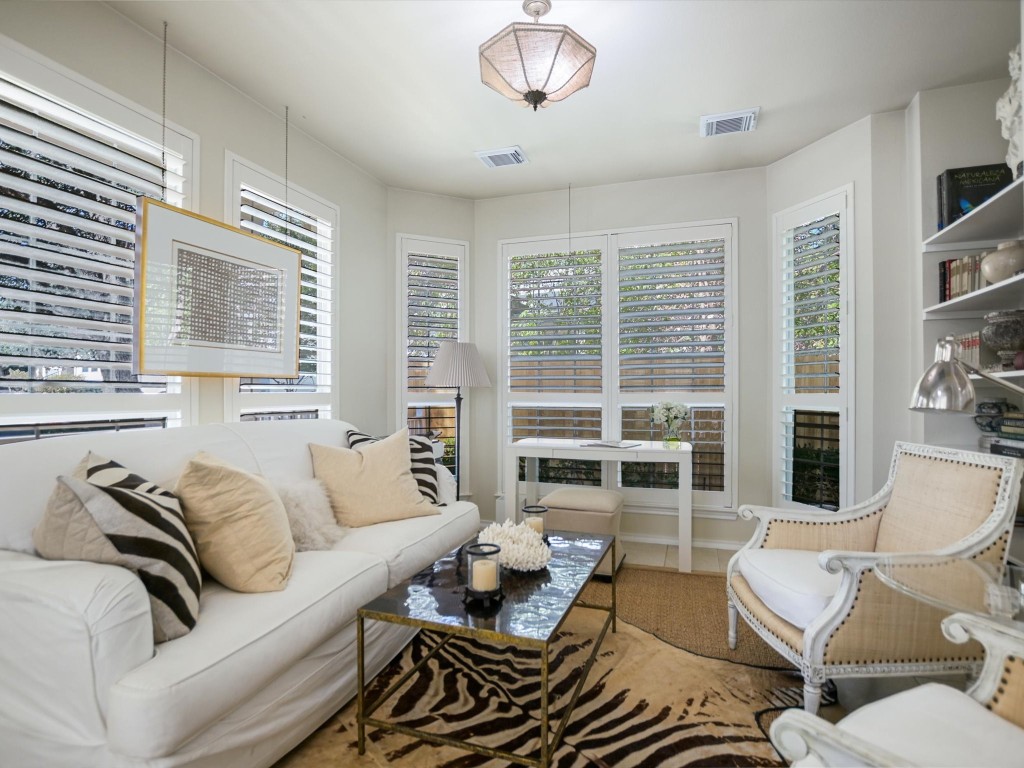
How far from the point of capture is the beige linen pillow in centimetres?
177

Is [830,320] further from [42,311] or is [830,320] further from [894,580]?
[42,311]

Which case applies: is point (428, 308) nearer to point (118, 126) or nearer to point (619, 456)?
point (619, 456)

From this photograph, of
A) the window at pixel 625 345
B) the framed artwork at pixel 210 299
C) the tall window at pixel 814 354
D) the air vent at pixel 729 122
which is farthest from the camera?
the window at pixel 625 345

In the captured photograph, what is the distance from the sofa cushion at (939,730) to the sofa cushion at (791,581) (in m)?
0.63

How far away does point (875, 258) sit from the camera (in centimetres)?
315

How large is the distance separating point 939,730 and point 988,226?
256cm

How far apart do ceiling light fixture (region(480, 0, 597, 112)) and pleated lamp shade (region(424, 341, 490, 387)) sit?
203 cm

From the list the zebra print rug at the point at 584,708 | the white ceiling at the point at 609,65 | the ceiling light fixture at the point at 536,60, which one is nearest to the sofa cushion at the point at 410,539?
the zebra print rug at the point at 584,708

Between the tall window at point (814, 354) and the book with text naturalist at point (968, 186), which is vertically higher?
the book with text naturalist at point (968, 186)

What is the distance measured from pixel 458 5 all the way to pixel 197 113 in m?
1.39

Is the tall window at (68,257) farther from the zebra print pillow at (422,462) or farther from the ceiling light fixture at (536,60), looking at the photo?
the ceiling light fixture at (536,60)

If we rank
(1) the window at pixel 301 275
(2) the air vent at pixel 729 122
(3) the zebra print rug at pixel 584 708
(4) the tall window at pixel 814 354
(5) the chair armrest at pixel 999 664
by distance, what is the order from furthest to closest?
(4) the tall window at pixel 814 354
(2) the air vent at pixel 729 122
(1) the window at pixel 301 275
(3) the zebra print rug at pixel 584 708
(5) the chair armrest at pixel 999 664

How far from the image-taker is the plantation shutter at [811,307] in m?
3.42

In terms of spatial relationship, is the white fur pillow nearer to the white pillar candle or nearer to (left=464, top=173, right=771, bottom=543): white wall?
the white pillar candle
